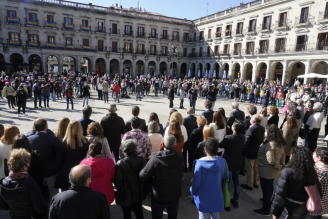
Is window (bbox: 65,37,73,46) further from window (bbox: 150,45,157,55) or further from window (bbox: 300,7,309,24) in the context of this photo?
window (bbox: 300,7,309,24)

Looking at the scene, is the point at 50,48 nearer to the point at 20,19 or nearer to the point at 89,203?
the point at 20,19

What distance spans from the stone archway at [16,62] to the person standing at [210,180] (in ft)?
117

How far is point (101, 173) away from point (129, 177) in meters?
0.38

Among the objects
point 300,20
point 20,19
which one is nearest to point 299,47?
point 300,20

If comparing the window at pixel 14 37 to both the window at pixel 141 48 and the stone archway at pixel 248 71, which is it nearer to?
the window at pixel 141 48

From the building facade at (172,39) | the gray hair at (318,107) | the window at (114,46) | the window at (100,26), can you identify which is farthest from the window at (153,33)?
the gray hair at (318,107)

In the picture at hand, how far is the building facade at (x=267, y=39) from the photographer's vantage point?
24867mm

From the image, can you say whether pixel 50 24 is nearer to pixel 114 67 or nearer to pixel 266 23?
pixel 114 67

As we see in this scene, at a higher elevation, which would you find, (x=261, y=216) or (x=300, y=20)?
(x=300, y=20)

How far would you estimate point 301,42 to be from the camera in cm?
2642

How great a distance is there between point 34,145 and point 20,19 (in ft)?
117

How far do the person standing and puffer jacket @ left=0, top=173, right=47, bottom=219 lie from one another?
1.97 m

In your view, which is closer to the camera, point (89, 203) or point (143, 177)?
point (89, 203)

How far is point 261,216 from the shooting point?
4312 millimetres
